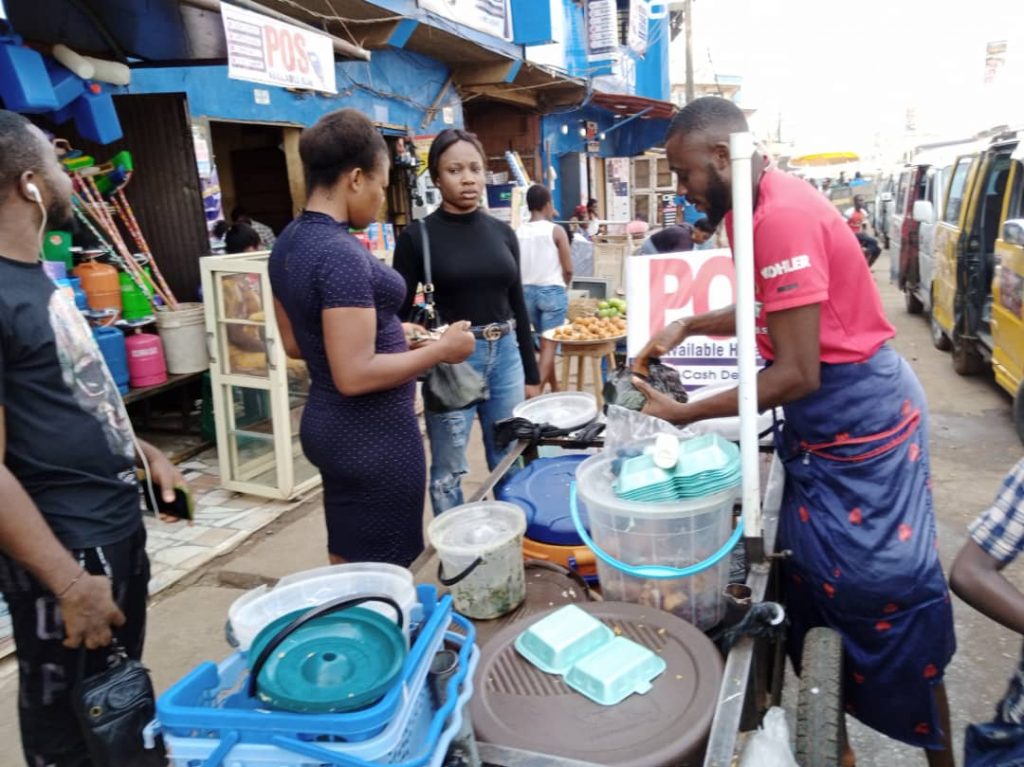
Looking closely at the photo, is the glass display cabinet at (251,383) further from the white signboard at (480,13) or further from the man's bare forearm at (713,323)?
the white signboard at (480,13)

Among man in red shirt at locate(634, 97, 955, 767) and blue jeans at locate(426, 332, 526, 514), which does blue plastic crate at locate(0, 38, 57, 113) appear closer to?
blue jeans at locate(426, 332, 526, 514)

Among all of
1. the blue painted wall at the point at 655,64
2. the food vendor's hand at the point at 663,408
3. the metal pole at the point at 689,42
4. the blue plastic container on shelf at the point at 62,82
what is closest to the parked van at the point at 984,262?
the food vendor's hand at the point at 663,408

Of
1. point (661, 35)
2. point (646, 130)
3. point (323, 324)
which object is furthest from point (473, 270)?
point (661, 35)

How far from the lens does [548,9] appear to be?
9.05m

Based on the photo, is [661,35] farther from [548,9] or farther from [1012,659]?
[1012,659]

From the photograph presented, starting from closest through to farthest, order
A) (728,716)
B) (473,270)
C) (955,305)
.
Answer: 1. (728,716)
2. (473,270)
3. (955,305)

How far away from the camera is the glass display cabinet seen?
14.8ft

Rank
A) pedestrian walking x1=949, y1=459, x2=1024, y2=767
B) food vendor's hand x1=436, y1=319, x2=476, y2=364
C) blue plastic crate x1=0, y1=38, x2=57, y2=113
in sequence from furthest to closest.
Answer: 1. blue plastic crate x1=0, y1=38, x2=57, y2=113
2. food vendor's hand x1=436, y1=319, x2=476, y2=364
3. pedestrian walking x1=949, y1=459, x2=1024, y2=767

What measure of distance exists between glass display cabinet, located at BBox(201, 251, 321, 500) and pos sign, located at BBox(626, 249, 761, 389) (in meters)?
2.15

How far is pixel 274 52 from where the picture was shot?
4234 mm

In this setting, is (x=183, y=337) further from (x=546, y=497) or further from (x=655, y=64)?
(x=655, y=64)

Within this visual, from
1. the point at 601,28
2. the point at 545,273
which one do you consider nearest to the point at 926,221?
the point at 545,273

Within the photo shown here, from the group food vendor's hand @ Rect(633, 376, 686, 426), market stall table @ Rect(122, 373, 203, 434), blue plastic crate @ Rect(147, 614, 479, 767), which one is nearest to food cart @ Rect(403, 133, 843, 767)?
blue plastic crate @ Rect(147, 614, 479, 767)

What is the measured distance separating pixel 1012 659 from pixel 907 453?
1777 millimetres
